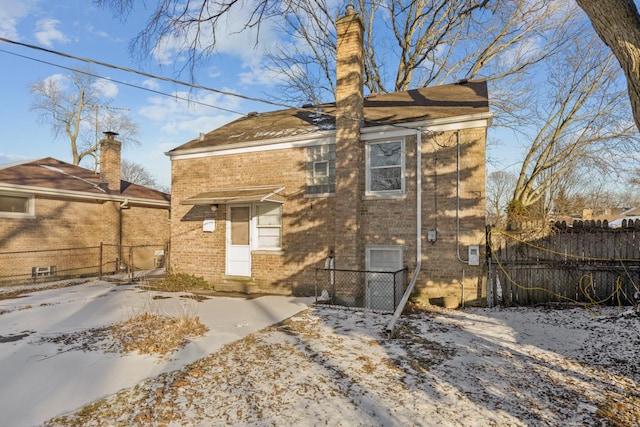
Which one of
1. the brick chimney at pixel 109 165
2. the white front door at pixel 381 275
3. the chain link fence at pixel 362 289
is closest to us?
the chain link fence at pixel 362 289

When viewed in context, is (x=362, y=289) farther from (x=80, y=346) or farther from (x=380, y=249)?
(x=80, y=346)

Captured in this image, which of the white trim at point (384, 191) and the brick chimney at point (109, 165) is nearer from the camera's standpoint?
the white trim at point (384, 191)

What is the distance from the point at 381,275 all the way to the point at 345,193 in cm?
217

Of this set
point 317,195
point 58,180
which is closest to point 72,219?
point 58,180

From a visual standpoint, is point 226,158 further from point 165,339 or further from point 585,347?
point 585,347

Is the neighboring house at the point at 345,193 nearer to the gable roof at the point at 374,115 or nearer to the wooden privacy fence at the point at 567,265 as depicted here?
the gable roof at the point at 374,115

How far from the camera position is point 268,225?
10500 millimetres

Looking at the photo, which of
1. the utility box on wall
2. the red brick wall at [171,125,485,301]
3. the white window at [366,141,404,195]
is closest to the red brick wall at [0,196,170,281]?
the red brick wall at [171,125,485,301]

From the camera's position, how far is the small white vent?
12.7m

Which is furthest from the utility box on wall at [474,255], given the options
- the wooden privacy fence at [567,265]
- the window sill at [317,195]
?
the window sill at [317,195]

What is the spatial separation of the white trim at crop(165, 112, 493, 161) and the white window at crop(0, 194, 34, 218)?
5.21 meters

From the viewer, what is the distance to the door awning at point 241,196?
9.48 m

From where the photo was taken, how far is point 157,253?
677 inches

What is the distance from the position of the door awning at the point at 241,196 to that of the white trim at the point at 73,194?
19.9 feet
